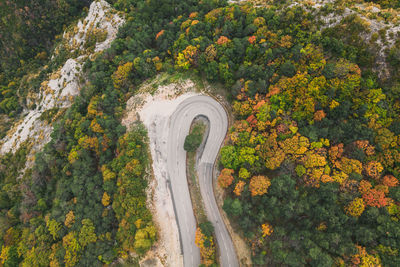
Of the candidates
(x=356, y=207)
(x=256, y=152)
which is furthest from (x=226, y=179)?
(x=356, y=207)

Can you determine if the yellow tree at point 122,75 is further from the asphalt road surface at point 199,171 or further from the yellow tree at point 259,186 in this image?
the yellow tree at point 259,186

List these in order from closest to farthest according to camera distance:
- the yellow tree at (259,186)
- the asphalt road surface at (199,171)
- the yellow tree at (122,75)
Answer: the yellow tree at (259,186) < the asphalt road surface at (199,171) < the yellow tree at (122,75)

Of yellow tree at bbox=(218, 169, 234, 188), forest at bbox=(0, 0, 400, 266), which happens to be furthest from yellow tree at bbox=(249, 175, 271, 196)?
yellow tree at bbox=(218, 169, 234, 188)

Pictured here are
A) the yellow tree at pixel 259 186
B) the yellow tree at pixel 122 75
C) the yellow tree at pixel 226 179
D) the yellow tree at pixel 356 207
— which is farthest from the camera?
the yellow tree at pixel 122 75

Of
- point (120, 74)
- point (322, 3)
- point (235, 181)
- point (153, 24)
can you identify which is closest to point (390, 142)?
point (235, 181)

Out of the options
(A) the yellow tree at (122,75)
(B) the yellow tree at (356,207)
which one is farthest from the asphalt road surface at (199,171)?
(B) the yellow tree at (356,207)

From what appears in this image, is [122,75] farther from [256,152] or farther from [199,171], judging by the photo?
[256,152]
